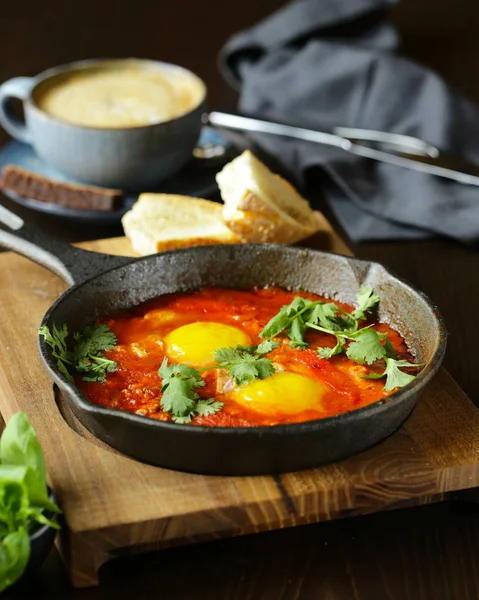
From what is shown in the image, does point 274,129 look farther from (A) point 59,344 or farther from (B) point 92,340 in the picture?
(A) point 59,344

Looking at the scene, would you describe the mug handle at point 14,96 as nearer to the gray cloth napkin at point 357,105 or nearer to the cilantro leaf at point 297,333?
the gray cloth napkin at point 357,105

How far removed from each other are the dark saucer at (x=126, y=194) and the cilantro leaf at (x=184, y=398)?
54.1 inches

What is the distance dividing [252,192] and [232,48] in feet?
5.77

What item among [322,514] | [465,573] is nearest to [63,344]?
[322,514]

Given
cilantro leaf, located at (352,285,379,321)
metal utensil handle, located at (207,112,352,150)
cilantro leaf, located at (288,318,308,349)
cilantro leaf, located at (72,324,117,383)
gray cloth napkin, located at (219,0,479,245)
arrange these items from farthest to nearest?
1. metal utensil handle, located at (207,112,352,150)
2. gray cloth napkin, located at (219,0,479,245)
3. cilantro leaf, located at (352,285,379,321)
4. cilantro leaf, located at (288,318,308,349)
5. cilantro leaf, located at (72,324,117,383)

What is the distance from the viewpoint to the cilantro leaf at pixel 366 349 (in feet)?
8.69

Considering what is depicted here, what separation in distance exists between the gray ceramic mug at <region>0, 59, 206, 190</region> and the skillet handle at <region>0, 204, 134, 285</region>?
68cm

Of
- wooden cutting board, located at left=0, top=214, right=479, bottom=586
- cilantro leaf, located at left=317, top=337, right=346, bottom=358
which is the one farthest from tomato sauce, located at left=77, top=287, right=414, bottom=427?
wooden cutting board, located at left=0, top=214, right=479, bottom=586

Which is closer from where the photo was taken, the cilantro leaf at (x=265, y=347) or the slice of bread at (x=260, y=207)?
the cilantro leaf at (x=265, y=347)

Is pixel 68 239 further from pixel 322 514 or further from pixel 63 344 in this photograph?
pixel 322 514

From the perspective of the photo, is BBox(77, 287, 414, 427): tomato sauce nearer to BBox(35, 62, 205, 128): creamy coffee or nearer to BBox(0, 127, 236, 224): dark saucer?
BBox(0, 127, 236, 224): dark saucer

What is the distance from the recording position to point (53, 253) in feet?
10.3

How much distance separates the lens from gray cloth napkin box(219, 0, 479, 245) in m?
3.96

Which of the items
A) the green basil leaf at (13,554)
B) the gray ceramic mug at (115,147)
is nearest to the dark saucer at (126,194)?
the gray ceramic mug at (115,147)
